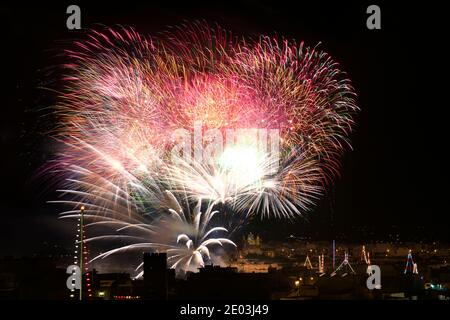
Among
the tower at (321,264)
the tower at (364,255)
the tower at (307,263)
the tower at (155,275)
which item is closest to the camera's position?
the tower at (155,275)

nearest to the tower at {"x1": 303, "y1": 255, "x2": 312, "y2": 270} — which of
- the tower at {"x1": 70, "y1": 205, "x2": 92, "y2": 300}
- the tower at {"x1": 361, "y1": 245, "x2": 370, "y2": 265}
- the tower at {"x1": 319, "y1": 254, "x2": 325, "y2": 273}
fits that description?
the tower at {"x1": 319, "y1": 254, "x2": 325, "y2": 273}

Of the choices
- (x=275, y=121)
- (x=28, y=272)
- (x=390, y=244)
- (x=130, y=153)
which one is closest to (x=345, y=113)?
(x=275, y=121)

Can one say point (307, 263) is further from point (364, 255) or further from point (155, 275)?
point (155, 275)

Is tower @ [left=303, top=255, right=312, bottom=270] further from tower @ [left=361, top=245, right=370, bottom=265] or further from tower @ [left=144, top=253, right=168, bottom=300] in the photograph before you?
tower @ [left=144, top=253, right=168, bottom=300]

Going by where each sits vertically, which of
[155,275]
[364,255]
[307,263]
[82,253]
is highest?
[82,253]

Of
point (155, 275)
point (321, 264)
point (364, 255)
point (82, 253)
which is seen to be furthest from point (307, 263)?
point (82, 253)

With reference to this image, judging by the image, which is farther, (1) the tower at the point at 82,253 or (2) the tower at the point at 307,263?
(2) the tower at the point at 307,263

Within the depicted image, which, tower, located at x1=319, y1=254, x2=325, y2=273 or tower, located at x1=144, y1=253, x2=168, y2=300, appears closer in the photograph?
tower, located at x1=144, y1=253, x2=168, y2=300

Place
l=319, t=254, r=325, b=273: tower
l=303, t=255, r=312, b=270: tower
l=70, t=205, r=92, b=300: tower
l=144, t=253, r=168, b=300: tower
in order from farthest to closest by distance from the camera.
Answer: l=303, t=255, r=312, b=270: tower < l=319, t=254, r=325, b=273: tower < l=144, t=253, r=168, b=300: tower < l=70, t=205, r=92, b=300: tower

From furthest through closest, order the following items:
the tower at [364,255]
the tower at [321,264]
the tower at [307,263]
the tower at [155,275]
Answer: the tower at [364,255] < the tower at [307,263] < the tower at [321,264] < the tower at [155,275]

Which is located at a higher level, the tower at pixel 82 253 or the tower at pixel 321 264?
the tower at pixel 82 253

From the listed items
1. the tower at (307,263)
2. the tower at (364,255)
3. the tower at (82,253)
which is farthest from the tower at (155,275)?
the tower at (364,255)

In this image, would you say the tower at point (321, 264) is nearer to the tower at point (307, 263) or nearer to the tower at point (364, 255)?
the tower at point (307, 263)
